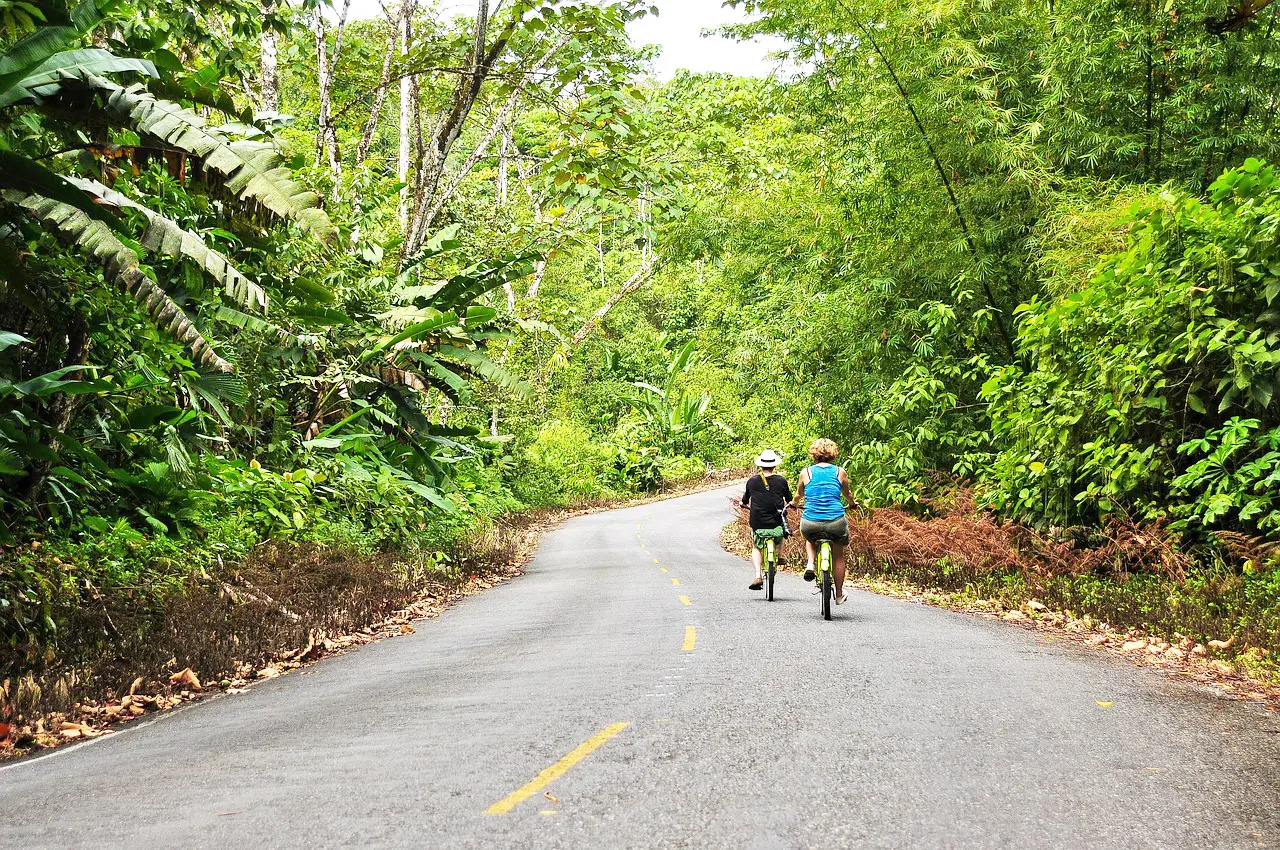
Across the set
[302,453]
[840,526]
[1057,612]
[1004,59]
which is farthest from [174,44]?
[1057,612]

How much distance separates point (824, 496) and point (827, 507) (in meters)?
0.14

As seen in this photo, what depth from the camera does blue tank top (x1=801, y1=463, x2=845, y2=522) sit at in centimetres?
1224

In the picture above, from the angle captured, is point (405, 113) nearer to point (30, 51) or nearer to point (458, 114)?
point (458, 114)

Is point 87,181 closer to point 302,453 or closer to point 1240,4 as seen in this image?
point 302,453

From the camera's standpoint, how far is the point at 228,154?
931 centimetres

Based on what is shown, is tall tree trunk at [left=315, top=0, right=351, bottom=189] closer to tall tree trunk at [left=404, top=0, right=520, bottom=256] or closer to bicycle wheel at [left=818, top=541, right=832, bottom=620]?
tall tree trunk at [left=404, top=0, right=520, bottom=256]

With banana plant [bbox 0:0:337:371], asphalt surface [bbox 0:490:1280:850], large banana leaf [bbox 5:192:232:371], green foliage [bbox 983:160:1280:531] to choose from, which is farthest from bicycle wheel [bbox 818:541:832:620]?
large banana leaf [bbox 5:192:232:371]

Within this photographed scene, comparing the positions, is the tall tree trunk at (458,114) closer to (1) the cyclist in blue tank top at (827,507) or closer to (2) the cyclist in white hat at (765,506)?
(2) the cyclist in white hat at (765,506)

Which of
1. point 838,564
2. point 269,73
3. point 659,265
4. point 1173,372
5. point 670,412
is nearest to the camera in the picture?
point 1173,372

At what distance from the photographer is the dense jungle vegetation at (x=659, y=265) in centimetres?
924

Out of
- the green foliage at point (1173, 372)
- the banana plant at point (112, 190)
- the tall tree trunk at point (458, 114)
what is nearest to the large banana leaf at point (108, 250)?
the banana plant at point (112, 190)

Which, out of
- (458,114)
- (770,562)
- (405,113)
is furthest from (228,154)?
(405,113)

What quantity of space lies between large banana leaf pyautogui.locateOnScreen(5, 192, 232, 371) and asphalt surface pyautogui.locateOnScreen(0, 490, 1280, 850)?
3304mm

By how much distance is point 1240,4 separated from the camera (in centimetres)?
1270
